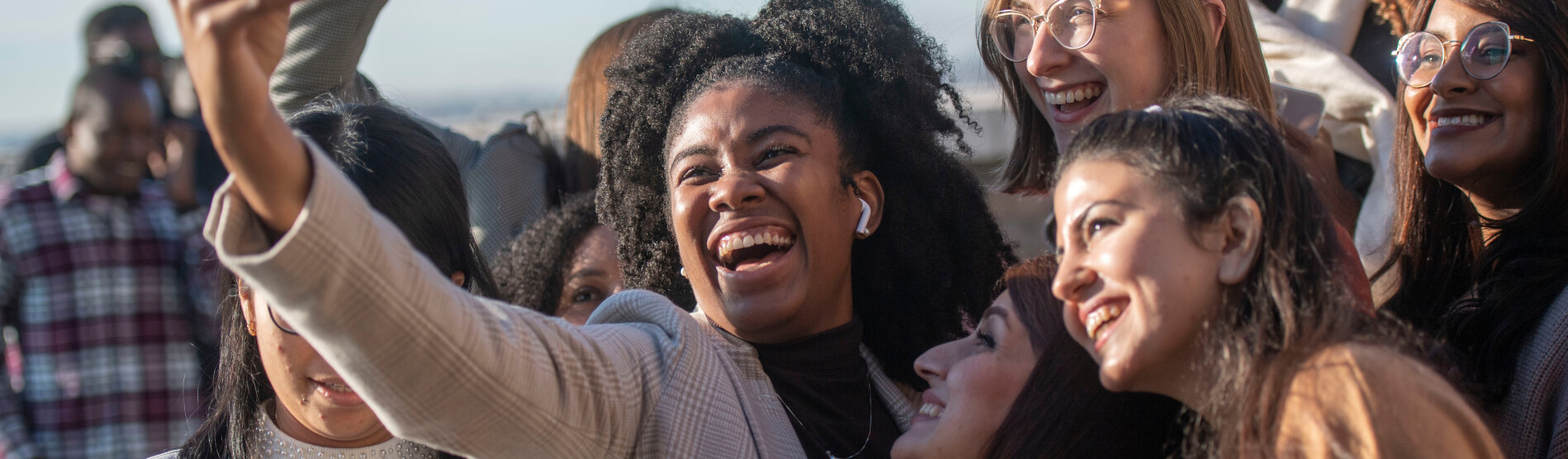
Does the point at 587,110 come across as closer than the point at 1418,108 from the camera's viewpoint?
No

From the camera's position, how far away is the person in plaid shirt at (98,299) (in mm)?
3357

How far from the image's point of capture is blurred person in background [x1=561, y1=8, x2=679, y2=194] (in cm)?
402

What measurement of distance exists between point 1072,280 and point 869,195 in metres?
1.10

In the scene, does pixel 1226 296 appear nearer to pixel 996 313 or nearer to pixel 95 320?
pixel 996 313

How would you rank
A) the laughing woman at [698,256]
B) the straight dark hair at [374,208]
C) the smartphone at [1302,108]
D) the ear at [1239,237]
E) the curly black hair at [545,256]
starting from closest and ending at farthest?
the laughing woman at [698,256] → the ear at [1239,237] → the straight dark hair at [374,208] → the smartphone at [1302,108] → the curly black hair at [545,256]

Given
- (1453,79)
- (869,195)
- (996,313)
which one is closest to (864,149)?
(869,195)

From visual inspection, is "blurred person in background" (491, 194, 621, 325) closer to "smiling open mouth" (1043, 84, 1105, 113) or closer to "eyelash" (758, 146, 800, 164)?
"eyelash" (758, 146, 800, 164)

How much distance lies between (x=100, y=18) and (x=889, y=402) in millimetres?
3134

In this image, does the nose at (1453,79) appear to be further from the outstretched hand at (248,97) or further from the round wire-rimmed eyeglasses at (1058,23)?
the outstretched hand at (248,97)

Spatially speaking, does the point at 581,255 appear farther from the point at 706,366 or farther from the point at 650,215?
the point at 706,366

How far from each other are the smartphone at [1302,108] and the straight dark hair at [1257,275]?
6.18 ft

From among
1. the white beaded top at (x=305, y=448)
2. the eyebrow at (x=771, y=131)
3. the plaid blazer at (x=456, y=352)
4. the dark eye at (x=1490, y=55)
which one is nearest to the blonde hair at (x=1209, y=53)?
the dark eye at (x=1490, y=55)

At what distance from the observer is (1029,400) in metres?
2.06

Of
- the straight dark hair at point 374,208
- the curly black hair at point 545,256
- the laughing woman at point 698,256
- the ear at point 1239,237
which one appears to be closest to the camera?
the laughing woman at point 698,256
